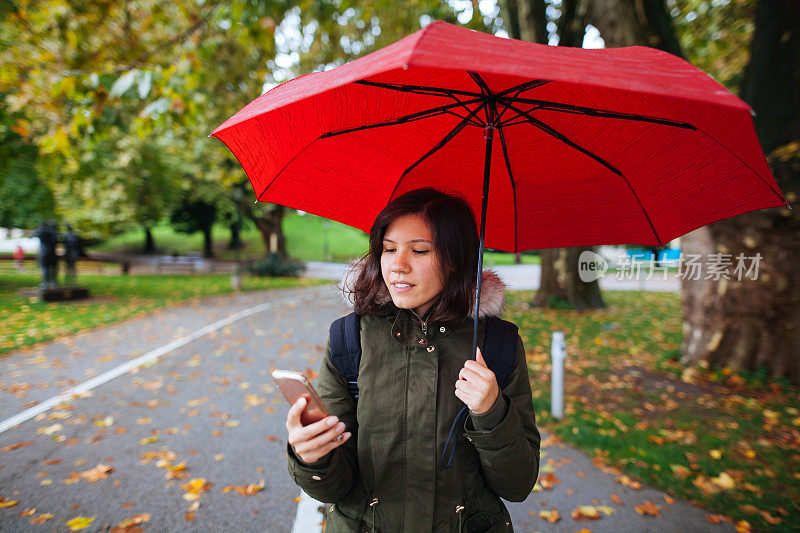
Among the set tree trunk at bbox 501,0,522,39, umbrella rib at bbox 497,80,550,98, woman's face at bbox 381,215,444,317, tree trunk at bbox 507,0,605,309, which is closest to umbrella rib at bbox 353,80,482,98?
umbrella rib at bbox 497,80,550,98

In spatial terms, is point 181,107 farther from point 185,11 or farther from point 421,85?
point 421,85

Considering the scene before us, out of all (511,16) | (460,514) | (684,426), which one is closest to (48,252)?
(511,16)

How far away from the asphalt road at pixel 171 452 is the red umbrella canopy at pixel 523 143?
29.4 inches

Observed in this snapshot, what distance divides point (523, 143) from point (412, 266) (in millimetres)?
978

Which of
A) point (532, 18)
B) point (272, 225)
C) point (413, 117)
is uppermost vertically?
point (532, 18)

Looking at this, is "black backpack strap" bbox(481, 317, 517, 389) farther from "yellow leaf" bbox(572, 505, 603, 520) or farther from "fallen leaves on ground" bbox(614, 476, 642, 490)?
"fallen leaves on ground" bbox(614, 476, 642, 490)

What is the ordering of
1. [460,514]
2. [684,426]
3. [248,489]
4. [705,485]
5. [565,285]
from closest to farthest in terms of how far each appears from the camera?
[460,514] < [248,489] < [705,485] < [684,426] < [565,285]

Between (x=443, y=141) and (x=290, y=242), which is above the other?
(x=443, y=141)

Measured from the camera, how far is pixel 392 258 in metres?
1.58

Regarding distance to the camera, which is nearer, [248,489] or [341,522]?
[341,522]

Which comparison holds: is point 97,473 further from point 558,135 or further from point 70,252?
point 70,252

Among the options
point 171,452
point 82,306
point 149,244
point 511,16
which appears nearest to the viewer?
point 171,452

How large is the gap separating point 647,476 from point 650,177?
295 centimetres

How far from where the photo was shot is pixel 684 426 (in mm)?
4727
